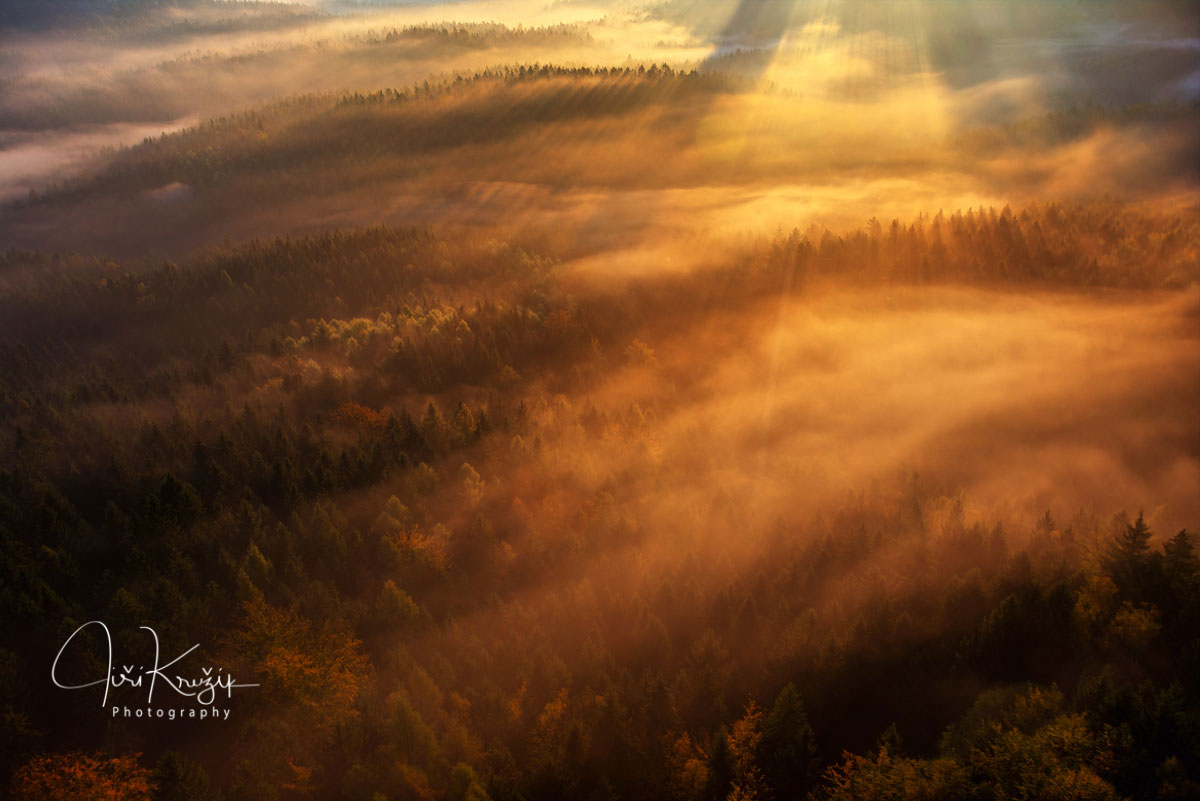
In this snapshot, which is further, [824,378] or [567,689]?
[824,378]

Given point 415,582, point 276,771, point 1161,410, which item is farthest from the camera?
point 1161,410

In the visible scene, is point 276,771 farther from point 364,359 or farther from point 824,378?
point 824,378

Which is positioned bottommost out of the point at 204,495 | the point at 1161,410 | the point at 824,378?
the point at 1161,410

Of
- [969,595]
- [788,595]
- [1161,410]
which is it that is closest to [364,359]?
[788,595]

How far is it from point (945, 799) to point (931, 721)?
12.5 meters

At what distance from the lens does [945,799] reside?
52594 mm

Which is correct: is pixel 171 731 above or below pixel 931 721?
above
